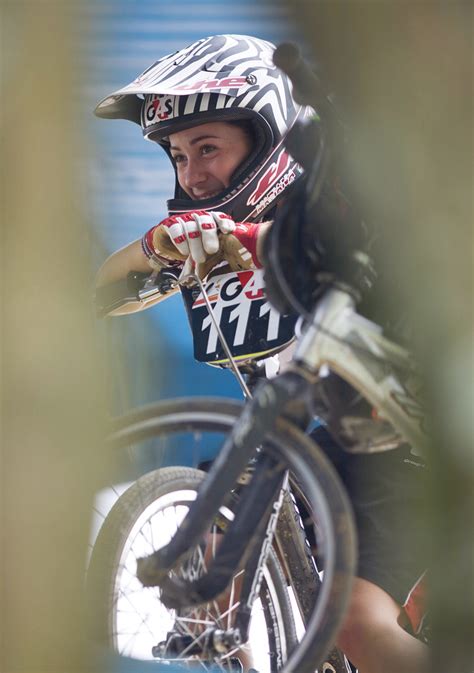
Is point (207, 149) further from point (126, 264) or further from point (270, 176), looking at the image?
point (126, 264)

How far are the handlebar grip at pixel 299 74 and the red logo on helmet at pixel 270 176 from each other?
0.58 metres

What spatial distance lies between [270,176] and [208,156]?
0.12 m

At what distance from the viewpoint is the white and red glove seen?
1391mm

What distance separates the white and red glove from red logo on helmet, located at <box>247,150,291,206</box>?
0.29 metres

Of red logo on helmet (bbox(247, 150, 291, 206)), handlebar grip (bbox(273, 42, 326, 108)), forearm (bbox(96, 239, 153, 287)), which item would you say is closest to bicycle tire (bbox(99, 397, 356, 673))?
forearm (bbox(96, 239, 153, 287))

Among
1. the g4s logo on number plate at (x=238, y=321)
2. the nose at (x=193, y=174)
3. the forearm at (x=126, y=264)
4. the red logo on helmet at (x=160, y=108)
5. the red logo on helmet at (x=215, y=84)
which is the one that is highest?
the red logo on helmet at (x=215, y=84)

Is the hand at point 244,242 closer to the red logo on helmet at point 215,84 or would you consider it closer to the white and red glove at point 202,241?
the white and red glove at point 202,241

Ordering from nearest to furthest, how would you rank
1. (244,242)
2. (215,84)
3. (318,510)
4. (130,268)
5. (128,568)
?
(318,510) → (128,568) → (244,242) → (130,268) → (215,84)

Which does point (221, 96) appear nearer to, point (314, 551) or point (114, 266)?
point (114, 266)

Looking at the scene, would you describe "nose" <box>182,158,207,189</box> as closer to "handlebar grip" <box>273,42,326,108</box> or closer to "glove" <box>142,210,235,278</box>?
"glove" <box>142,210,235,278</box>

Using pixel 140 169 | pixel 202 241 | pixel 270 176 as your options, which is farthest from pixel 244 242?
pixel 270 176

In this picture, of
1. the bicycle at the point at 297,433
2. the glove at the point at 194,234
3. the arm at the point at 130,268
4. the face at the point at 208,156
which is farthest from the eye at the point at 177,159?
the bicycle at the point at 297,433

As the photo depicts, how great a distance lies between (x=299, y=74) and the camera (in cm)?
101

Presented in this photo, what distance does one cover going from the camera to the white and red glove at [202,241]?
4.56ft
